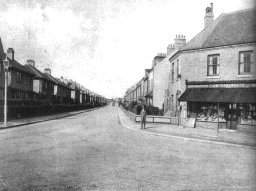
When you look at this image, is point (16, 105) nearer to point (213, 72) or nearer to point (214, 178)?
point (213, 72)

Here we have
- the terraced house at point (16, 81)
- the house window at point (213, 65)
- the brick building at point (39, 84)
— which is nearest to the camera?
the house window at point (213, 65)

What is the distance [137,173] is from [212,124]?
14986mm

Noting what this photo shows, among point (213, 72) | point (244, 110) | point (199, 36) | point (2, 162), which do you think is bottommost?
point (2, 162)

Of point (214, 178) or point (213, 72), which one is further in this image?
point (213, 72)

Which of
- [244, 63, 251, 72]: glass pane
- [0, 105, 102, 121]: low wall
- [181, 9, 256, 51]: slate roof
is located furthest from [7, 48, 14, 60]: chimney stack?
[244, 63, 251, 72]: glass pane

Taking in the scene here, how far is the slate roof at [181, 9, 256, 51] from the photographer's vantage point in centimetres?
2004

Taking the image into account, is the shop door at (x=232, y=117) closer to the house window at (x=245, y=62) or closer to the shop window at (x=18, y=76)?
the house window at (x=245, y=62)

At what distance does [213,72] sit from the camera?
21078 millimetres

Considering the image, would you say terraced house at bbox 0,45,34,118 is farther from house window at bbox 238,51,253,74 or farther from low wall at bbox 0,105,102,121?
house window at bbox 238,51,253,74

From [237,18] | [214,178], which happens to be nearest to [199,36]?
[237,18]

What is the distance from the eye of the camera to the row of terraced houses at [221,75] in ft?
62.2

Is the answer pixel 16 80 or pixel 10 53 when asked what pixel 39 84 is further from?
pixel 16 80

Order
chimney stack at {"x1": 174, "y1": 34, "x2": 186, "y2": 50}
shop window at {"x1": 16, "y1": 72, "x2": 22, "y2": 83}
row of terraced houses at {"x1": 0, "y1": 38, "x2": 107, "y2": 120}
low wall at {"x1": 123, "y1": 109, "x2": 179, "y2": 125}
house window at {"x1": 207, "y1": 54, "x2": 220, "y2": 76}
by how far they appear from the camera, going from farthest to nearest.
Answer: shop window at {"x1": 16, "y1": 72, "x2": 22, "y2": 83}, chimney stack at {"x1": 174, "y1": 34, "x2": 186, "y2": 50}, row of terraced houses at {"x1": 0, "y1": 38, "x2": 107, "y2": 120}, low wall at {"x1": 123, "y1": 109, "x2": 179, "y2": 125}, house window at {"x1": 207, "y1": 54, "x2": 220, "y2": 76}

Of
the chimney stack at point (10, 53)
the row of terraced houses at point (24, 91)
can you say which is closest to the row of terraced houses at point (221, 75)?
the row of terraced houses at point (24, 91)
